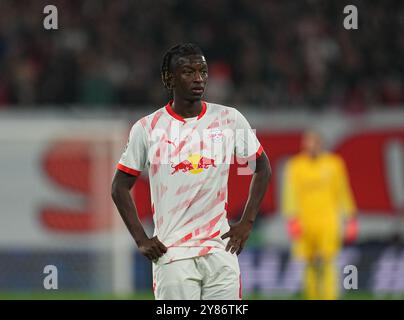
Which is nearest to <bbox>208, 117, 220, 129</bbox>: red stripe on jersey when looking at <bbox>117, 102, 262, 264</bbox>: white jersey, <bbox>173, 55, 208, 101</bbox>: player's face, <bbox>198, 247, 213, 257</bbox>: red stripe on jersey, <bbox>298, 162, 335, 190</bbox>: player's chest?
<bbox>117, 102, 262, 264</bbox>: white jersey

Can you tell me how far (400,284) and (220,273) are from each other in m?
8.44

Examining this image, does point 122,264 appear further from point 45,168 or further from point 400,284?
point 400,284

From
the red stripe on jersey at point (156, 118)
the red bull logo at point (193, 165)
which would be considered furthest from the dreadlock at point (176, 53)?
the red bull logo at point (193, 165)

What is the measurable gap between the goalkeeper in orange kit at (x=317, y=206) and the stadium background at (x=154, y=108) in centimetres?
113

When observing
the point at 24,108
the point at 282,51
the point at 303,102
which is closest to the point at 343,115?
the point at 303,102

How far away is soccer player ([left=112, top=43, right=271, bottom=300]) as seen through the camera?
18.0 feet

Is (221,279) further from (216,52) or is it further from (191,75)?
(216,52)

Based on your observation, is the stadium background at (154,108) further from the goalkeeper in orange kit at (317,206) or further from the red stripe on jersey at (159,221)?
the red stripe on jersey at (159,221)

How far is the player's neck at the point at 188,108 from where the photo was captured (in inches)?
219

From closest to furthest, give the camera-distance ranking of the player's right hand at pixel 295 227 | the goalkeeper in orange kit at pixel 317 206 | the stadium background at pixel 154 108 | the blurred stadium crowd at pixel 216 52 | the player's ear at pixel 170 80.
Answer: the player's ear at pixel 170 80, the goalkeeper in orange kit at pixel 317 206, the player's right hand at pixel 295 227, the stadium background at pixel 154 108, the blurred stadium crowd at pixel 216 52

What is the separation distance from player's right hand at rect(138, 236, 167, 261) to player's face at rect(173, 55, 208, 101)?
745mm

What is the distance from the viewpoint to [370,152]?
48.8ft

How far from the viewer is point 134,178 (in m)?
5.58

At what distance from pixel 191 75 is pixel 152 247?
2.87 feet
